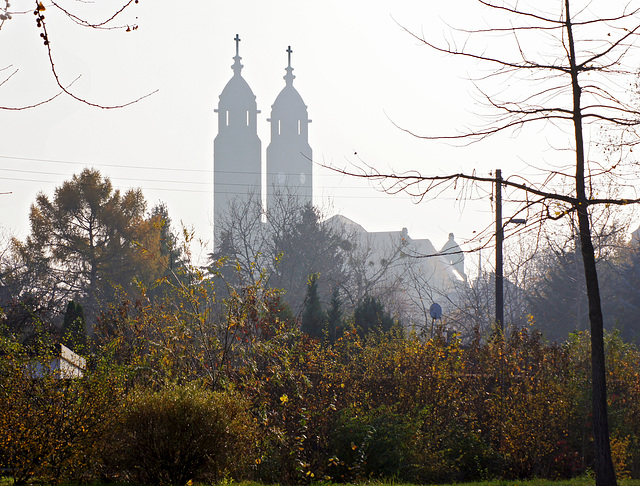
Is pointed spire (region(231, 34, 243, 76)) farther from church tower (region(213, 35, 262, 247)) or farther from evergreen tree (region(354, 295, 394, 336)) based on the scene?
evergreen tree (region(354, 295, 394, 336))

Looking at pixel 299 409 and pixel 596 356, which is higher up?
pixel 596 356

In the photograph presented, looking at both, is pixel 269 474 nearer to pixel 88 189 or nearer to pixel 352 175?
pixel 352 175

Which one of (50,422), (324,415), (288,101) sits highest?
(288,101)

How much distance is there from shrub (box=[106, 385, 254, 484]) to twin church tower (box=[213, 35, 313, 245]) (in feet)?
271

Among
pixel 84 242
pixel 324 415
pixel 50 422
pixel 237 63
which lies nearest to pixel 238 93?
pixel 237 63

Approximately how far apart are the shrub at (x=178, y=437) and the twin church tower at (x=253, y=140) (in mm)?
82457

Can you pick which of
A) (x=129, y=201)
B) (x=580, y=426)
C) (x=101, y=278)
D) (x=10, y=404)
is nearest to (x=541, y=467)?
(x=580, y=426)

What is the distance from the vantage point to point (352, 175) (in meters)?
8.53

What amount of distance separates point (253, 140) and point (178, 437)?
Result: 278 feet

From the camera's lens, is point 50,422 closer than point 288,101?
Yes

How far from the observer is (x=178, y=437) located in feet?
25.1

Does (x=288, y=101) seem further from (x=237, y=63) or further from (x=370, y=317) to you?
(x=370, y=317)

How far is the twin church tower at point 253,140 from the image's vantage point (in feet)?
298

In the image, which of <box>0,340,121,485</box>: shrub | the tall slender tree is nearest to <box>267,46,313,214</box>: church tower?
the tall slender tree
